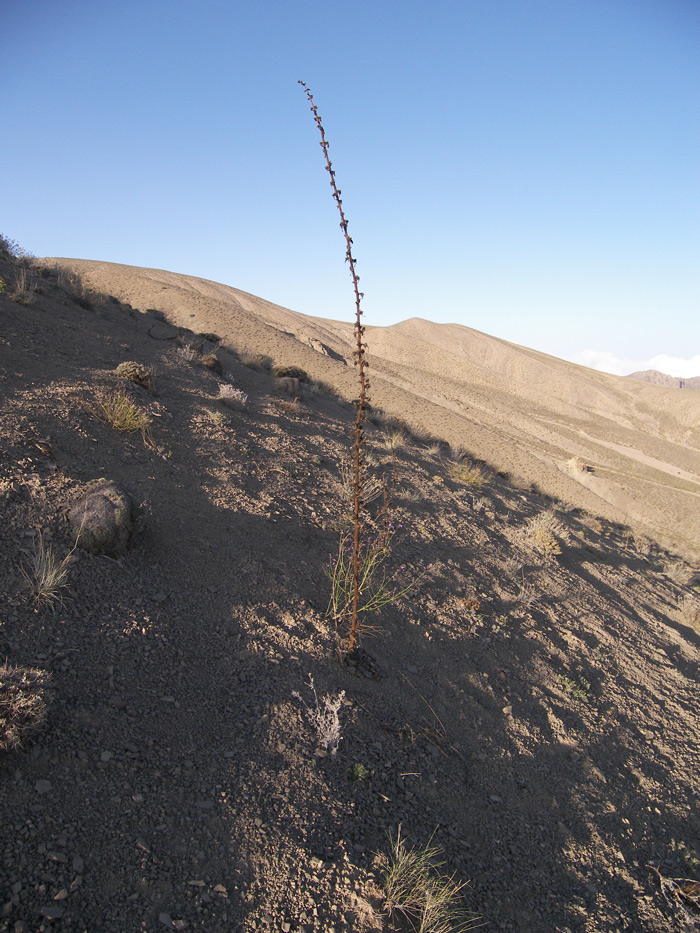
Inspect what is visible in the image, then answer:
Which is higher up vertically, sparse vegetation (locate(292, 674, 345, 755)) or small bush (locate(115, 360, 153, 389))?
small bush (locate(115, 360, 153, 389))

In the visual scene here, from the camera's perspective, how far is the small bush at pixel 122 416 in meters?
6.16

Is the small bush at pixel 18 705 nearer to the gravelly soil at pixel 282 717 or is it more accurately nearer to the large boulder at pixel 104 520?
the gravelly soil at pixel 282 717

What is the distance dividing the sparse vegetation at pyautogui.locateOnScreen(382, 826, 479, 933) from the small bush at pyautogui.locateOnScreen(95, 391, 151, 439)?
5158 millimetres

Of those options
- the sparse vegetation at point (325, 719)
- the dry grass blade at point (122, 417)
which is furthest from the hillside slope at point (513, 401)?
the sparse vegetation at point (325, 719)

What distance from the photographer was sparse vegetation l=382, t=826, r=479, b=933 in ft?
8.30

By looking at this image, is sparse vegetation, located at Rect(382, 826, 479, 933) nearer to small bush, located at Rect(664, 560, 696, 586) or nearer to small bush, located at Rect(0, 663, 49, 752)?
small bush, located at Rect(0, 663, 49, 752)

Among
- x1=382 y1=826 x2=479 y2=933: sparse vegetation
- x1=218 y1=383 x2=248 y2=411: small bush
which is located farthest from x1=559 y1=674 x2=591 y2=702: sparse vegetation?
x1=218 y1=383 x2=248 y2=411: small bush

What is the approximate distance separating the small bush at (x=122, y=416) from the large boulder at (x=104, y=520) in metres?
1.94

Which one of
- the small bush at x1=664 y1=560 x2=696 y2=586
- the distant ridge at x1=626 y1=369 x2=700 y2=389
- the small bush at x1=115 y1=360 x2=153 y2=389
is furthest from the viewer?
the distant ridge at x1=626 y1=369 x2=700 y2=389

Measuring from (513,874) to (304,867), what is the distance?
141 cm

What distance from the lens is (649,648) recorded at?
6.77 meters

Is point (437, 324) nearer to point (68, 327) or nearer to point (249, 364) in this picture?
point (249, 364)

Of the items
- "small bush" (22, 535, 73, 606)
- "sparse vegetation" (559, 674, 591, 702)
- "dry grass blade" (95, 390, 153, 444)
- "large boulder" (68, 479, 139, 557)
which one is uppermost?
"dry grass blade" (95, 390, 153, 444)

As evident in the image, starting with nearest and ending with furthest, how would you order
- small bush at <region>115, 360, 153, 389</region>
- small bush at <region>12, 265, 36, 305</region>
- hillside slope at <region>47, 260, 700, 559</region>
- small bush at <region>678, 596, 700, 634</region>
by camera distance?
small bush at <region>115, 360, 153, 389</region> → small bush at <region>678, 596, 700, 634</region> → small bush at <region>12, 265, 36, 305</region> → hillside slope at <region>47, 260, 700, 559</region>
